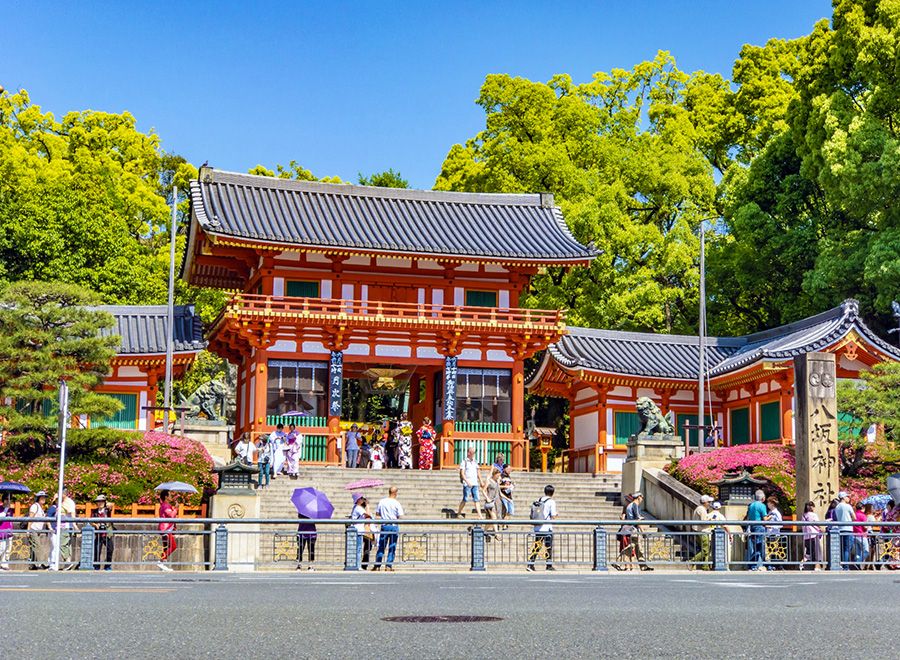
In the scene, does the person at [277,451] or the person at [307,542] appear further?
the person at [277,451]

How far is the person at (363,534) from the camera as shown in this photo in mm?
21641

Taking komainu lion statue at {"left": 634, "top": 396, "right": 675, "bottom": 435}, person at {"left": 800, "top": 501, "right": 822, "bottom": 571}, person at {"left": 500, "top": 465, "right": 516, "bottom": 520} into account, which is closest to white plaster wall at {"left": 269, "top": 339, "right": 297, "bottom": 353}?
person at {"left": 500, "top": 465, "right": 516, "bottom": 520}

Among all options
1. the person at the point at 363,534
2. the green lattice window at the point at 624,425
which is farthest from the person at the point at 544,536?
the green lattice window at the point at 624,425

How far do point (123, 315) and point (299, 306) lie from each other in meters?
5.97

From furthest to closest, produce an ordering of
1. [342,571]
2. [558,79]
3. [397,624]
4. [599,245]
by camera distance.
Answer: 1. [558,79]
2. [599,245]
3. [342,571]
4. [397,624]

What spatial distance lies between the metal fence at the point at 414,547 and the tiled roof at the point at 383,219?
17.4 m

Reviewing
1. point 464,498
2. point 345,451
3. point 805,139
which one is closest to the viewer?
point 464,498

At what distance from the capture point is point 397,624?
32.6ft

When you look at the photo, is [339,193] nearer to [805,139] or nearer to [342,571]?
[805,139]

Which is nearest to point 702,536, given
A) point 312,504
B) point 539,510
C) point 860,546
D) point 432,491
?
point 860,546

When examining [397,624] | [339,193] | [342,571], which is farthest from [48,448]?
[397,624]

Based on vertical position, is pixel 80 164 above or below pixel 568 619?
above

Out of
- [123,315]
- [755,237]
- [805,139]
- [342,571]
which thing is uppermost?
[805,139]

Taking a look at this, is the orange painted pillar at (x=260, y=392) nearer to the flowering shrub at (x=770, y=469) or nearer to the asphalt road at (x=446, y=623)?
the flowering shrub at (x=770, y=469)
